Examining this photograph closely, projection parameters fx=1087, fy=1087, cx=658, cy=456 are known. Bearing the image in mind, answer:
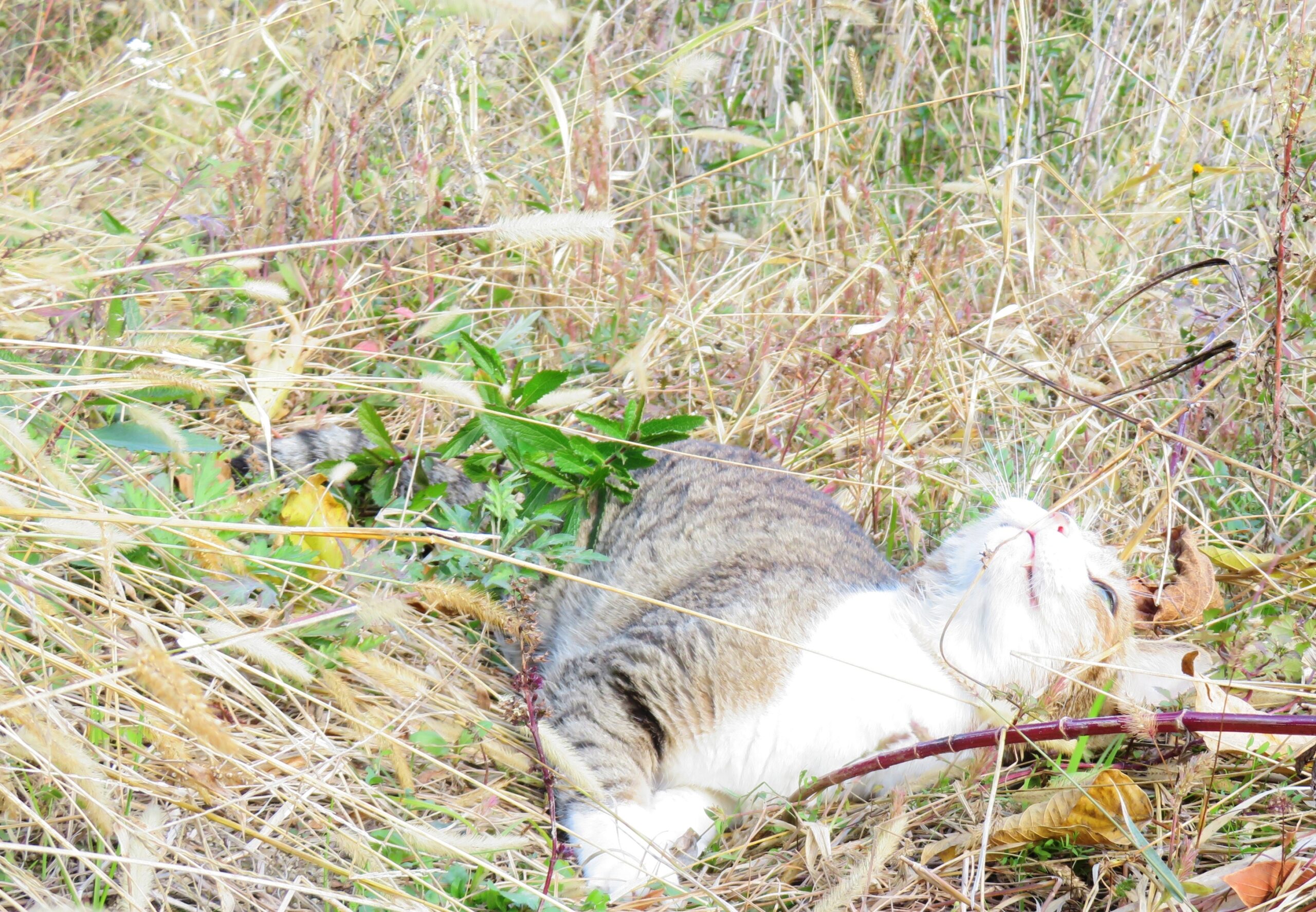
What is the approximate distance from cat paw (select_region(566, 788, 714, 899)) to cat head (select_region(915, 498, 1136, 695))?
25.7 inches

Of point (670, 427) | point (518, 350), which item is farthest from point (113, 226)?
point (670, 427)

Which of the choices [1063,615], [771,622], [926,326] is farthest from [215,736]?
[926,326]

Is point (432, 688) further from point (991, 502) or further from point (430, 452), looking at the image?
point (991, 502)

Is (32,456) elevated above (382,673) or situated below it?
above

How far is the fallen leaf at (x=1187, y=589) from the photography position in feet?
8.16

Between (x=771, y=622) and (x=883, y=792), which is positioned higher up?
(x=771, y=622)

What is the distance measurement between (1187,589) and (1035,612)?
39 centimetres

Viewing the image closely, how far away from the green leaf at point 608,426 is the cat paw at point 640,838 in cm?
83

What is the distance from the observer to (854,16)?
363cm

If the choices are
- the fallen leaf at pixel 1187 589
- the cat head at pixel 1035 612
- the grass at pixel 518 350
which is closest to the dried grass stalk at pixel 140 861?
the grass at pixel 518 350

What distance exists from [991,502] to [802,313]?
2.68 ft

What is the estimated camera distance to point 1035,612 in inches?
94.8

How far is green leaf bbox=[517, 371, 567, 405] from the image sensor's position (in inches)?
101

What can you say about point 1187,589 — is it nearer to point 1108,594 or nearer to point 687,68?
point 1108,594
